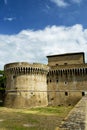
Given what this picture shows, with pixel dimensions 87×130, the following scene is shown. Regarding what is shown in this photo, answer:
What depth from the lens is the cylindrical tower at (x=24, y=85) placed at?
34.8 metres

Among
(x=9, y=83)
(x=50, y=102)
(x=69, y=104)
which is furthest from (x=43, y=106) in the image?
(x=9, y=83)

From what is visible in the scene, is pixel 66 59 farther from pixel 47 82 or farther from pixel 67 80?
pixel 47 82

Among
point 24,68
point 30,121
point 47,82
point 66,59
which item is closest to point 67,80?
point 47,82

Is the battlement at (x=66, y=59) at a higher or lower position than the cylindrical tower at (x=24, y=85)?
higher

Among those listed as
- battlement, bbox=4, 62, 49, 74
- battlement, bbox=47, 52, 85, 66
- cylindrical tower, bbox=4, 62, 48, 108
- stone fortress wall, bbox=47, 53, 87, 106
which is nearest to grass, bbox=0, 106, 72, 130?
cylindrical tower, bbox=4, 62, 48, 108

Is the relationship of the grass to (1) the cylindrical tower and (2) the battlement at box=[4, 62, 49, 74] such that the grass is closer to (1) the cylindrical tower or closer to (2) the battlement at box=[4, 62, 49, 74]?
(1) the cylindrical tower

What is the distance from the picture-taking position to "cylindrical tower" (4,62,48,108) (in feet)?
114

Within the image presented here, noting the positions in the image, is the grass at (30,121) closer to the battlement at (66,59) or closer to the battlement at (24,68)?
the battlement at (24,68)

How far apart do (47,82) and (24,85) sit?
17.4 feet

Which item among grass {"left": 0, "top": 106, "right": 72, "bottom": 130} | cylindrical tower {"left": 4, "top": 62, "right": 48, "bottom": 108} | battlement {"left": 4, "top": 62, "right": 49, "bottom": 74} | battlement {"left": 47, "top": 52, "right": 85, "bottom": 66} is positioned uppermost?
battlement {"left": 47, "top": 52, "right": 85, "bottom": 66}

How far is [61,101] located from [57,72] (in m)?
5.01

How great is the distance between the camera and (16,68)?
34969 millimetres

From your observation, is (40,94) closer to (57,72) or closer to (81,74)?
(57,72)

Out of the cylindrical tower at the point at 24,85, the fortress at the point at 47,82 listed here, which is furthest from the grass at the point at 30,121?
the fortress at the point at 47,82
